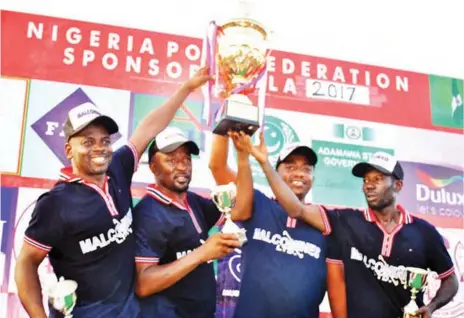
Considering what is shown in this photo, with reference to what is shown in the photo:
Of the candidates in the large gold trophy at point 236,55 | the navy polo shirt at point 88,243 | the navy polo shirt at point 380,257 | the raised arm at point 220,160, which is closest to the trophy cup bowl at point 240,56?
the large gold trophy at point 236,55

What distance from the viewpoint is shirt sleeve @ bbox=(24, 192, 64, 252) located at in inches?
73.0

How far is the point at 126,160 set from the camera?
219 cm

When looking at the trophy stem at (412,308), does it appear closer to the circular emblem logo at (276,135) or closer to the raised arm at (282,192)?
the raised arm at (282,192)

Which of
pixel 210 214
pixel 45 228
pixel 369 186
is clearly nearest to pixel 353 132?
pixel 369 186

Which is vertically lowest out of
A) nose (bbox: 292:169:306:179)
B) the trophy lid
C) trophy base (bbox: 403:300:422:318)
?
trophy base (bbox: 403:300:422:318)

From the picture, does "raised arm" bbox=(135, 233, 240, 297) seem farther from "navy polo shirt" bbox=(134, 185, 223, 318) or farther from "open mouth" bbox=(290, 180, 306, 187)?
"open mouth" bbox=(290, 180, 306, 187)

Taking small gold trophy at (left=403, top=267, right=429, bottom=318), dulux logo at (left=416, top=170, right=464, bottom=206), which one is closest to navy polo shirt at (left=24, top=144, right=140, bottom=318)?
small gold trophy at (left=403, top=267, right=429, bottom=318)

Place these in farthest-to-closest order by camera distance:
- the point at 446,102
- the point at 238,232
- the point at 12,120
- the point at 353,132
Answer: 1. the point at 446,102
2. the point at 353,132
3. the point at 12,120
4. the point at 238,232

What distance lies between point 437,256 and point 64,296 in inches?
60.1

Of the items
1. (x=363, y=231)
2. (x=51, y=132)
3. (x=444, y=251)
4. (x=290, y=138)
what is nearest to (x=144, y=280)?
(x=363, y=231)

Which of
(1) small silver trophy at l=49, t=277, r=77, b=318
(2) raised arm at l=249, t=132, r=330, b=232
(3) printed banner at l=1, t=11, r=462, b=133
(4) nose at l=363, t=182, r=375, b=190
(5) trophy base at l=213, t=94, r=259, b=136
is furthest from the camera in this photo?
(3) printed banner at l=1, t=11, r=462, b=133

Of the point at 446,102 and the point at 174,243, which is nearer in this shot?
the point at 174,243

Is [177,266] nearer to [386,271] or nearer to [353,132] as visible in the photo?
[386,271]

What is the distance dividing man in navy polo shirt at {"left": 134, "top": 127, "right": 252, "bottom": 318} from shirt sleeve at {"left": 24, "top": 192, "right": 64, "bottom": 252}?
0.93 feet
